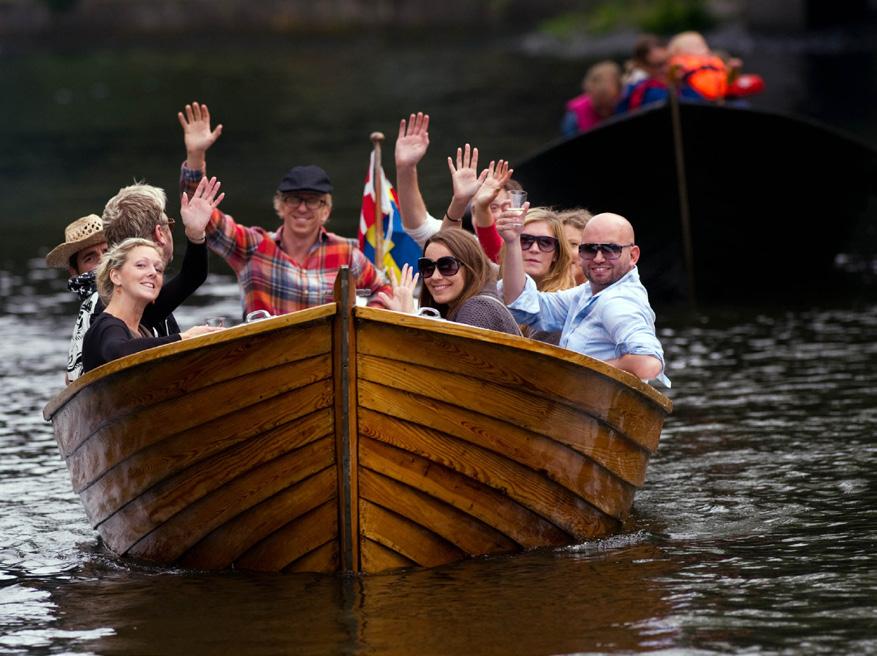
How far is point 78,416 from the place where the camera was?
7.38 m

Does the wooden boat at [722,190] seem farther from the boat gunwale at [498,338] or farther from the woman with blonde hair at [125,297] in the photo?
the woman with blonde hair at [125,297]

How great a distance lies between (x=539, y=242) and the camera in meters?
8.38

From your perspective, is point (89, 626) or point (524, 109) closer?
point (89, 626)

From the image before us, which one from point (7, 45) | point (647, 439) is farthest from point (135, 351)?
point (7, 45)

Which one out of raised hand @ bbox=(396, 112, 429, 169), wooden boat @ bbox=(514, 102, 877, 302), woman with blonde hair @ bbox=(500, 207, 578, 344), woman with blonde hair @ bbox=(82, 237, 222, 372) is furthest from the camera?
wooden boat @ bbox=(514, 102, 877, 302)

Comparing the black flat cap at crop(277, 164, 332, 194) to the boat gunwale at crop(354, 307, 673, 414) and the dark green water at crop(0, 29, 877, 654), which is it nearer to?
the dark green water at crop(0, 29, 877, 654)

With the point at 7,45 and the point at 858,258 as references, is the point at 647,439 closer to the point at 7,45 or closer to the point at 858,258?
the point at 858,258

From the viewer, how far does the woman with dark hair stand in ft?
24.0

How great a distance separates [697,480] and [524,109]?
943 inches

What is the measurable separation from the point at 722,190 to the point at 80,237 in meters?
8.19

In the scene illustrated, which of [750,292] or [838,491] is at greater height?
[750,292]

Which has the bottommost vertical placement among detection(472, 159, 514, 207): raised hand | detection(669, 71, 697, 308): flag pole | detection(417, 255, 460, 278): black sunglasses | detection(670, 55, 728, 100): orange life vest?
detection(417, 255, 460, 278): black sunglasses

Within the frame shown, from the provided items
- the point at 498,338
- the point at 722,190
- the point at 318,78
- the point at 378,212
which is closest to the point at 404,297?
the point at 498,338

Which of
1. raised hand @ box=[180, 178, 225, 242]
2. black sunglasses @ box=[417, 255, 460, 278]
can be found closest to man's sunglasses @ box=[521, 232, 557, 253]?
black sunglasses @ box=[417, 255, 460, 278]
